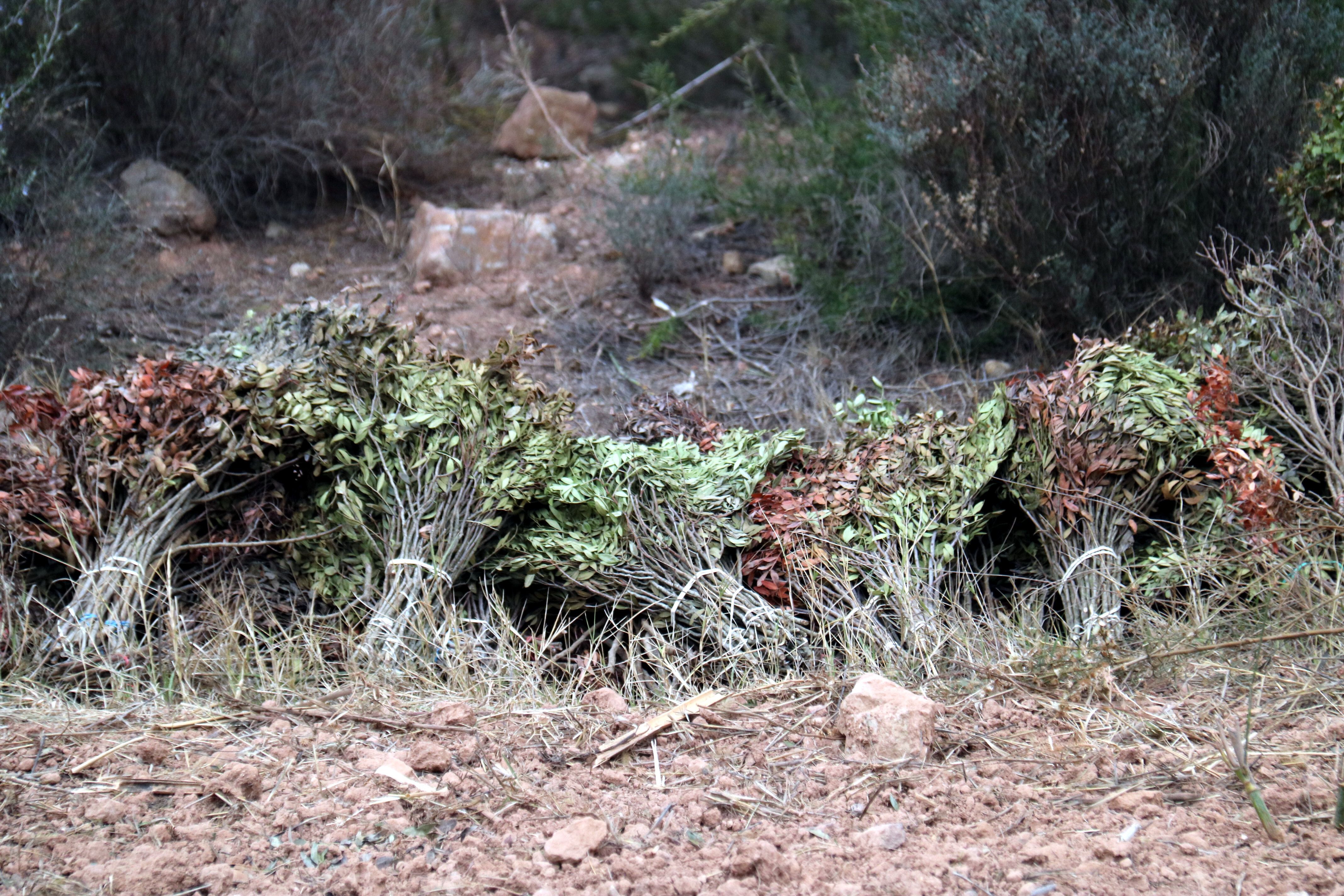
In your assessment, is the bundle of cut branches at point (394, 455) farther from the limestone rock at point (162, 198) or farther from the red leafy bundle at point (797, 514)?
the limestone rock at point (162, 198)

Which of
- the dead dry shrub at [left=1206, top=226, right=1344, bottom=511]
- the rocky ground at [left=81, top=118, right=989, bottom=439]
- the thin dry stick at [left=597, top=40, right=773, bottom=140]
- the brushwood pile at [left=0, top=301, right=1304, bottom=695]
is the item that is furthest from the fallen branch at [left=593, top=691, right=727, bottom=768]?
the thin dry stick at [left=597, top=40, right=773, bottom=140]

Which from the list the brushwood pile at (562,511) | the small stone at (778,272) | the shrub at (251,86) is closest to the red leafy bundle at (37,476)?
the brushwood pile at (562,511)

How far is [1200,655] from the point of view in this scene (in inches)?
106

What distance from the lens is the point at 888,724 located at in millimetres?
2223

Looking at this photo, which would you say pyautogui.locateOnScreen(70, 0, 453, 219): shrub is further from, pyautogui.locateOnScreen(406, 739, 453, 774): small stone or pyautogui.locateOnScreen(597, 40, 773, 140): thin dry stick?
pyautogui.locateOnScreen(406, 739, 453, 774): small stone

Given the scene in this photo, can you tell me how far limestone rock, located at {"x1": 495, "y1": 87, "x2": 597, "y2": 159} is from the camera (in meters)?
7.67

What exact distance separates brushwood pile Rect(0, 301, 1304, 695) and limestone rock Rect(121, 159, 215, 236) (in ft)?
9.74

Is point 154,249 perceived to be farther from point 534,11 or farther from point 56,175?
point 534,11

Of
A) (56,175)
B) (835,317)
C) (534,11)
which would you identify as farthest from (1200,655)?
(534,11)

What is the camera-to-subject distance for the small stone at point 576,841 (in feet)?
6.20

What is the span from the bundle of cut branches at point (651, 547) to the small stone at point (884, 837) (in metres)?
1.12

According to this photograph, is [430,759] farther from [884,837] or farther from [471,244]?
[471,244]

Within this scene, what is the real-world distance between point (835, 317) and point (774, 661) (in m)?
2.95

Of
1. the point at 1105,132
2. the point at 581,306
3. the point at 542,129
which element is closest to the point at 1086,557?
the point at 1105,132
